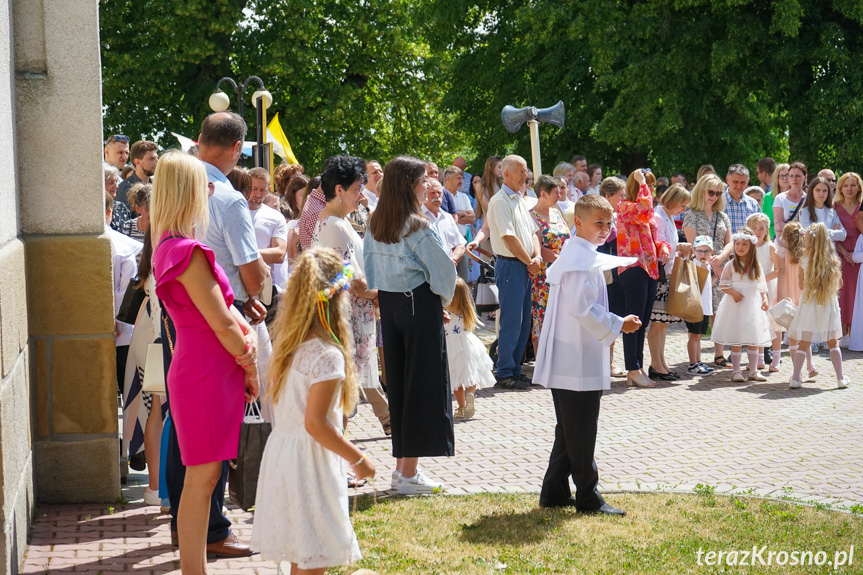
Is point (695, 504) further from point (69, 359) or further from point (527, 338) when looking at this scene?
point (527, 338)

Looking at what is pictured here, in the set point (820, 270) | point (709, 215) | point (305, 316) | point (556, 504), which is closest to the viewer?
point (305, 316)

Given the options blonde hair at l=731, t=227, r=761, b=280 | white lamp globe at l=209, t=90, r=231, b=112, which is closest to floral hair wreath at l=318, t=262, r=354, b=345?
blonde hair at l=731, t=227, r=761, b=280

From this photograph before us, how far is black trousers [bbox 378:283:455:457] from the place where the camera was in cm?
636

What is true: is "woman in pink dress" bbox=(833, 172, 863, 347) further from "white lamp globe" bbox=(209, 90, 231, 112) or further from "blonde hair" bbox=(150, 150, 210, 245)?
"white lamp globe" bbox=(209, 90, 231, 112)

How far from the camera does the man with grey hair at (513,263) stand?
10227 mm

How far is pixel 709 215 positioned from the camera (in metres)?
11.4

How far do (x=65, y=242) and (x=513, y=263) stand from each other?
5306mm

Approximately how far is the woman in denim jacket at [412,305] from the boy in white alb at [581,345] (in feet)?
2.42

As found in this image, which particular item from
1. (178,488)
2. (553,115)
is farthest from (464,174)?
(178,488)

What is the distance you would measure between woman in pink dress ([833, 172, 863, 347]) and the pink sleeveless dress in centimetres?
1032

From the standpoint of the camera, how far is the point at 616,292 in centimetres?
1061

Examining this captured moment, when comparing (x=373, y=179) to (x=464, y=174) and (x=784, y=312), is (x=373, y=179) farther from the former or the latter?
(x=464, y=174)

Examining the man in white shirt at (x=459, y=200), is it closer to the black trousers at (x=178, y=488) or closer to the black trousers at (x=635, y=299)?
the black trousers at (x=635, y=299)

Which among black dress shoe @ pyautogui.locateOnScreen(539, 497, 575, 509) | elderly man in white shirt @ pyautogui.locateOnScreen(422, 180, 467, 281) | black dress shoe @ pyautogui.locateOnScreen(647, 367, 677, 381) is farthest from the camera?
black dress shoe @ pyautogui.locateOnScreen(647, 367, 677, 381)
